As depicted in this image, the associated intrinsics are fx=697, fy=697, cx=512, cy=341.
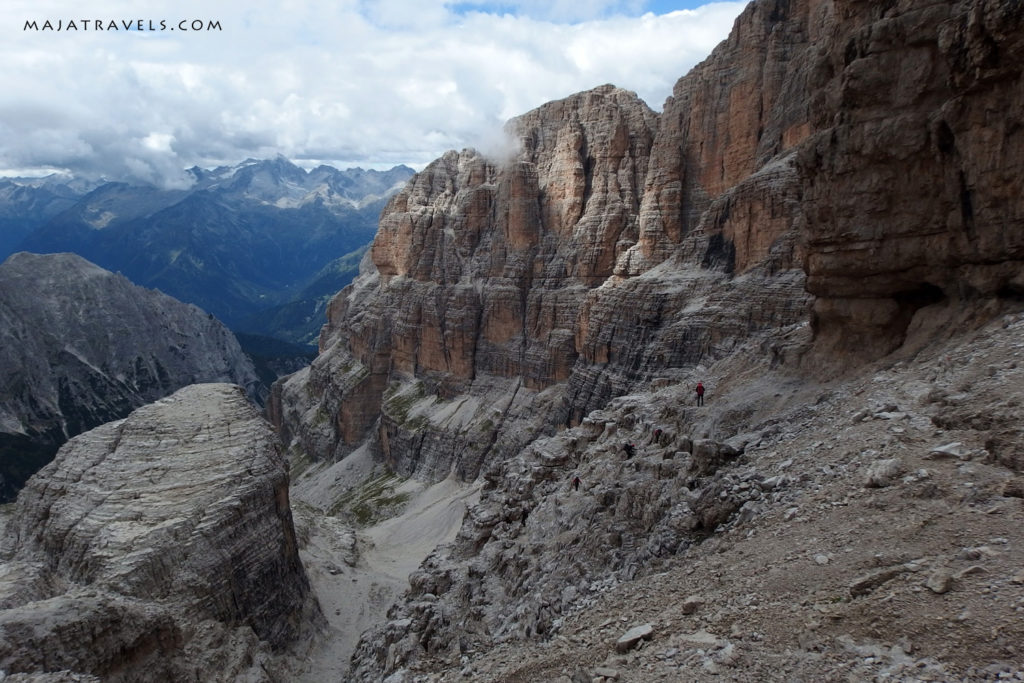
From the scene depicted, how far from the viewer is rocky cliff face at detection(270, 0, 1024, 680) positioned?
68.8ft

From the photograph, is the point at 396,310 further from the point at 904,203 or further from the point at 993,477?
the point at 993,477

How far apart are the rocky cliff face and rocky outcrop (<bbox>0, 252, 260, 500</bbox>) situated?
5281 cm

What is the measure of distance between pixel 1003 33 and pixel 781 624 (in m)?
16.7

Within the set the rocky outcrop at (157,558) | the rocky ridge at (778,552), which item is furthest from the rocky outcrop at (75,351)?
the rocky ridge at (778,552)

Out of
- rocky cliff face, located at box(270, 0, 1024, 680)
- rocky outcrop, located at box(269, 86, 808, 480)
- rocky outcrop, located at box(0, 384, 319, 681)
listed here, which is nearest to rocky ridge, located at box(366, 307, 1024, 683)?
rocky cliff face, located at box(270, 0, 1024, 680)

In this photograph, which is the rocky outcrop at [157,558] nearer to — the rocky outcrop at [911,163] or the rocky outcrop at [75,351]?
the rocky outcrop at [911,163]

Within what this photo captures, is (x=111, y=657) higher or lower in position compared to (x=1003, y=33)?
lower

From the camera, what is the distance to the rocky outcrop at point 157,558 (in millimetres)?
28594

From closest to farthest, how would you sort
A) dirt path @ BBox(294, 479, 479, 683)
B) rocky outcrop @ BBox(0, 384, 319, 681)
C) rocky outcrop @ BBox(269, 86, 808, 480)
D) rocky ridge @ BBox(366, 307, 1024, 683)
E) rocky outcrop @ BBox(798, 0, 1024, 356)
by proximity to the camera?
rocky ridge @ BBox(366, 307, 1024, 683) → rocky outcrop @ BBox(798, 0, 1024, 356) → rocky outcrop @ BBox(0, 384, 319, 681) → dirt path @ BBox(294, 479, 479, 683) → rocky outcrop @ BBox(269, 86, 808, 480)

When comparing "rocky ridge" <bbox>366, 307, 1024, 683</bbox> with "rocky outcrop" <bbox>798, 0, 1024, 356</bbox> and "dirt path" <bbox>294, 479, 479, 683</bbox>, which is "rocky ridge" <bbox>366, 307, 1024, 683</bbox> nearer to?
"rocky outcrop" <bbox>798, 0, 1024, 356</bbox>

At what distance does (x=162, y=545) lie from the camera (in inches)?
1373

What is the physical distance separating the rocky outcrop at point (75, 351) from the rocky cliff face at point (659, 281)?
52806mm

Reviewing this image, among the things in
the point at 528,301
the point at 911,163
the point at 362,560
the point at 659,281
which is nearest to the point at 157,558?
the point at 362,560

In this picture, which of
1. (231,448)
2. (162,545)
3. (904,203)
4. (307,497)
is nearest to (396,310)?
(307,497)
